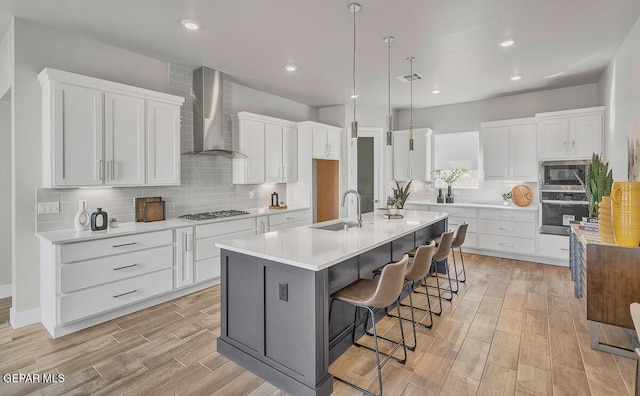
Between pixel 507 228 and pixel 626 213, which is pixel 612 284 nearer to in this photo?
pixel 626 213

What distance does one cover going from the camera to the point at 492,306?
3.49 m

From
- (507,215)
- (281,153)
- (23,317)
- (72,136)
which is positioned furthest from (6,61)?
(507,215)

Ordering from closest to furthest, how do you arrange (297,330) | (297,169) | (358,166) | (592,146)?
1. (297,330)
2. (592,146)
3. (297,169)
4. (358,166)

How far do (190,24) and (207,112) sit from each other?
135cm

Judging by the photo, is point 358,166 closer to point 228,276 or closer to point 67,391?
point 228,276

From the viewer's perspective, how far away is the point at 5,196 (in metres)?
3.84

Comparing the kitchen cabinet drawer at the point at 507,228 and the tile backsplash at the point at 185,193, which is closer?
the tile backsplash at the point at 185,193

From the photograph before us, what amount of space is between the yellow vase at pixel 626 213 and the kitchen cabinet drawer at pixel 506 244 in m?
2.97

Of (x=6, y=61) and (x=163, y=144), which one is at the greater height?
(x=6, y=61)

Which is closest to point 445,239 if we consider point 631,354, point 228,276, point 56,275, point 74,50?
point 631,354

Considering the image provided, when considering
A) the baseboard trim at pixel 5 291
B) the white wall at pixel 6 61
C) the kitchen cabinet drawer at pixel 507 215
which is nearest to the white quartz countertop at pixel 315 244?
the white wall at pixel 6 61

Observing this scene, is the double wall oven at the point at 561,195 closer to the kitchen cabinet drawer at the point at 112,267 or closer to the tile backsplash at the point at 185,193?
the tile backsplash at the point at 185,193

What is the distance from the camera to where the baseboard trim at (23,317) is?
9.84ft

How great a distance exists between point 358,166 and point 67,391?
17.5 ft
